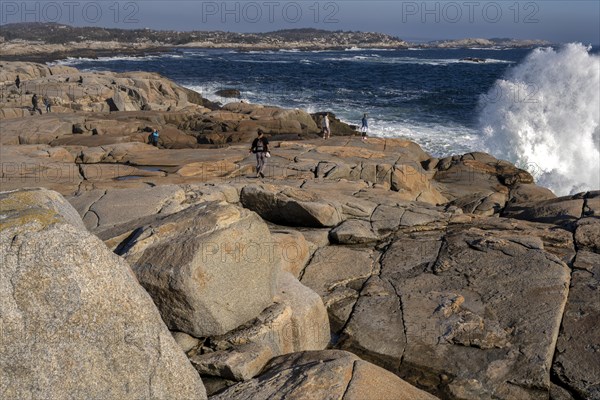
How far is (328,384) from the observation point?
578cm

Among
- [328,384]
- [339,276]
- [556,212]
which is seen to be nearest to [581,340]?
Result: [339,276]

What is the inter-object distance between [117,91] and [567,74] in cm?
2960

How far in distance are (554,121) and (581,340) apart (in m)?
29.0

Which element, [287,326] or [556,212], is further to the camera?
[556,212]

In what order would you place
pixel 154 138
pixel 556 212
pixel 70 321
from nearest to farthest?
pixel 70 321, pixel 556 212, pixel 154 138

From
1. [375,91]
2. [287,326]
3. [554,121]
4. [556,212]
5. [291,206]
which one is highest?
[375,91]

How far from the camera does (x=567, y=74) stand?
128ft

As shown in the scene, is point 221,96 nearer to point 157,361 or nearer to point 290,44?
point 157,361

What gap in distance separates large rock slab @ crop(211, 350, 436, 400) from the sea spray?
21383 mm

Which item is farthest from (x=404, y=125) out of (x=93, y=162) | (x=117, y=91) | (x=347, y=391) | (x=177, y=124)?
(x=347, y=391)

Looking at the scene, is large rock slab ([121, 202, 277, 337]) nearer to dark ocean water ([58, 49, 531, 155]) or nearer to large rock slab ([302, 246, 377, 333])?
large rock slab ([302, 246, 377, 333])

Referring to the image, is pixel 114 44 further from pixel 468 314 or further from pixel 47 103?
pixel 468 314

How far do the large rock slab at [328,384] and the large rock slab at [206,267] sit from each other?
120 centimetres

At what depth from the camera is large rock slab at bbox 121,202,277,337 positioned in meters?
Result: 7.06
